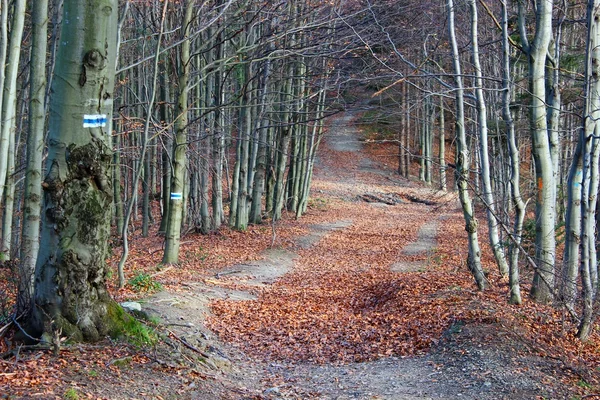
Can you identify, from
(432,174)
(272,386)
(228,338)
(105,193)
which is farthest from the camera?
(432,174)

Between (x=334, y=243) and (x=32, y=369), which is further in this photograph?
(x=334, y=243)

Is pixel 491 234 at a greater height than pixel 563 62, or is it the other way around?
pixel 563 62

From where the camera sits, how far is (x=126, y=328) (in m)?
6.03

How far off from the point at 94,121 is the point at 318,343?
4702 millimetres

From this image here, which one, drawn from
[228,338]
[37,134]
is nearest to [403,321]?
[228,338]

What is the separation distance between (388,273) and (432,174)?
2989 centimetres

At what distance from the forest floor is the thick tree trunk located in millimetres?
375

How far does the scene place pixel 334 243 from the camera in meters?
20.8

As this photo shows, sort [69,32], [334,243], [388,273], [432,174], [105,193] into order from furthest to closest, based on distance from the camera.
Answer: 1. [432,174]
2. [334,243]
3. [388,273]
4. [105,193]
5. [69,32]

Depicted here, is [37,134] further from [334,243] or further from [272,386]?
[334,243]

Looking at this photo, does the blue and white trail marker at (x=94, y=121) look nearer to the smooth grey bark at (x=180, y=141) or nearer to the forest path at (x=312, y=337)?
the forest path at (x=312, y=337)

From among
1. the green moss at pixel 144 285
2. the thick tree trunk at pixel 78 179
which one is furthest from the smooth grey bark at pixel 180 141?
the thick tree trunk at pixel 78 179

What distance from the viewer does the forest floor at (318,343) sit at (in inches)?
215

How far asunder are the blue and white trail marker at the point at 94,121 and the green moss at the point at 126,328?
1710 millimetres
